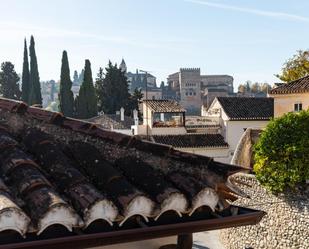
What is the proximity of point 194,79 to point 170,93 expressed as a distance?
12086 mm

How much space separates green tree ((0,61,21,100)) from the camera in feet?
184

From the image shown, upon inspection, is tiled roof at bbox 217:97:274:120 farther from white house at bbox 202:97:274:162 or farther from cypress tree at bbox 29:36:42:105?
cypress tree at bbox 29:36:42:105

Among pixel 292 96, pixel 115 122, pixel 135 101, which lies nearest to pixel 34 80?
pixel 135 101

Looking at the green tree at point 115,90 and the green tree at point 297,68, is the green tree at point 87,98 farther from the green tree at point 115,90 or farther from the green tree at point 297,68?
the green tree at point 297,68

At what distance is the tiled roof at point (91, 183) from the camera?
2.50m

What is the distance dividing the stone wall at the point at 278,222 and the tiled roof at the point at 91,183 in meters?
12.2

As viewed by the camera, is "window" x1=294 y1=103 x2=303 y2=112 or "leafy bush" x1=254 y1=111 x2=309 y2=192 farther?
"window" x1=294 y1=103 x2=303 y2=112

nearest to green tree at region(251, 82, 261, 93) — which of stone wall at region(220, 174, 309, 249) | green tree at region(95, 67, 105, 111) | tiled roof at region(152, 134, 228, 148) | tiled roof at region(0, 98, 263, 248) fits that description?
green tree at region(95, 67, 105, 111)

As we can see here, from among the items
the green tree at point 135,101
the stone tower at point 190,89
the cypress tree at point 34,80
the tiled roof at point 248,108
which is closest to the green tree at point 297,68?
the tiled roof at point 248,108

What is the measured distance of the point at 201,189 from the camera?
3.02 meters

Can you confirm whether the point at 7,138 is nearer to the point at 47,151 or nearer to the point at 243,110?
the point at 47,151

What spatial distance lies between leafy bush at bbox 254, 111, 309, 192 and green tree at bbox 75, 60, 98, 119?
1375 inches

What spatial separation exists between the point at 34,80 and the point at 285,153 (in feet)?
143

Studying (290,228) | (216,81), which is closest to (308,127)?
(290,228)
